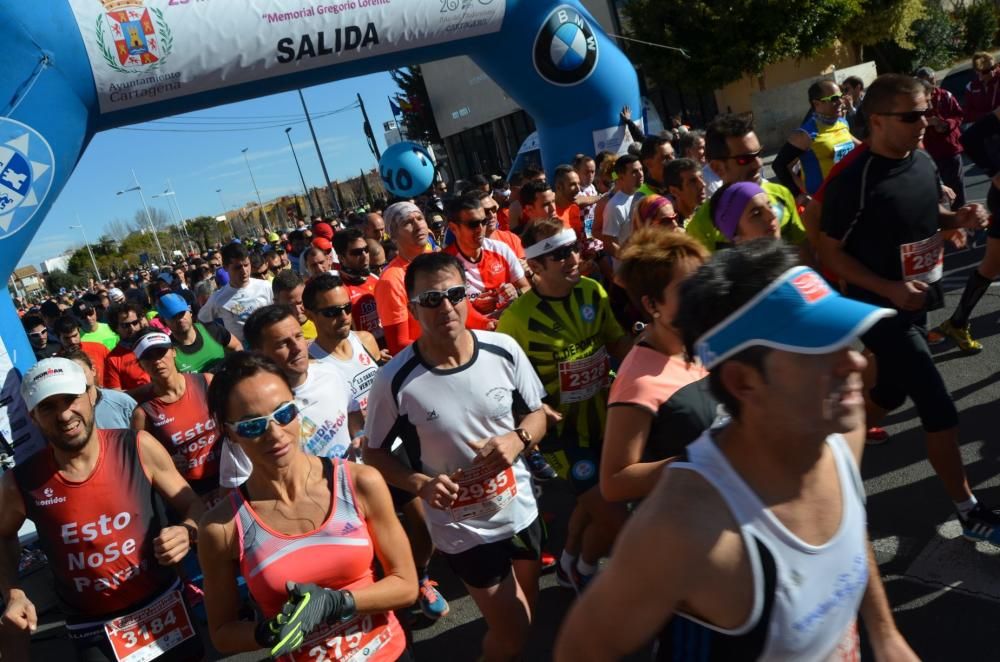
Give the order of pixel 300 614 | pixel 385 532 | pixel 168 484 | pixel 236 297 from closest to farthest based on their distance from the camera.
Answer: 1. pixel 300 614
2. pixel 385 532
3. pixel 168 484
4. pixel 236 297

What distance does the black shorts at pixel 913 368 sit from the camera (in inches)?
134

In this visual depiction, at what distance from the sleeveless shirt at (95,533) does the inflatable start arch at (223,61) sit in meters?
4.15

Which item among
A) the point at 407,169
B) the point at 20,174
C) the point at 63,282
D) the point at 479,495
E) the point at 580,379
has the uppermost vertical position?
the point at 63,282

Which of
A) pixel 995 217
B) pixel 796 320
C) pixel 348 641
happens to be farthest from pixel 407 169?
pixel 796 320

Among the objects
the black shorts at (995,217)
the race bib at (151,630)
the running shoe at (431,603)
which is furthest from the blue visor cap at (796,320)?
the black shorts at (995,217)

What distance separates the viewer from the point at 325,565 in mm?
2322

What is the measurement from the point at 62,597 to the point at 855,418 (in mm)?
3062

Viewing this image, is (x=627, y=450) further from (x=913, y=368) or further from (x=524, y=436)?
(x=913, y=368)

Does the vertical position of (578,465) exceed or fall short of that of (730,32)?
it falls short

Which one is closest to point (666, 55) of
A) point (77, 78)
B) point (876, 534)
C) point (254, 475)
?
point (77, 78)

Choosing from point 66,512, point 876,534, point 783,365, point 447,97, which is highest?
point 447,97

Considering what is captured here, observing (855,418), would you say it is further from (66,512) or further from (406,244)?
(406,244)

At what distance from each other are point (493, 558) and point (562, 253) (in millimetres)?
1512

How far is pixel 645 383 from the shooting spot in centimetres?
254
